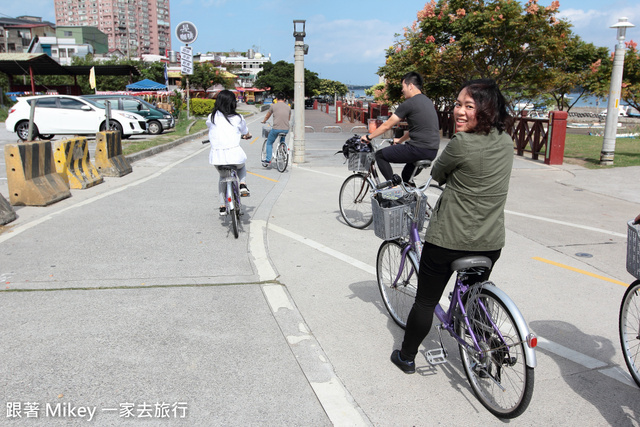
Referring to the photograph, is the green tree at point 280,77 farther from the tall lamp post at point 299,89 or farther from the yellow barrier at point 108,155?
the yellow barrier at point 108,155

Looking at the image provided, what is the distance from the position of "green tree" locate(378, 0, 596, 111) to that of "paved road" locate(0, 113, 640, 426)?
11.1 metres

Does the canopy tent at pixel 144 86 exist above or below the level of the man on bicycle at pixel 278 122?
above

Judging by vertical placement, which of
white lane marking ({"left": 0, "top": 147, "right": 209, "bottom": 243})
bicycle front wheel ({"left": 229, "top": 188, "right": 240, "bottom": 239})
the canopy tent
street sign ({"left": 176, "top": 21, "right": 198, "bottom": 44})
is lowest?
white lane marking ({"left": 0, "top": 147, "right": 209, "bottom": 243})

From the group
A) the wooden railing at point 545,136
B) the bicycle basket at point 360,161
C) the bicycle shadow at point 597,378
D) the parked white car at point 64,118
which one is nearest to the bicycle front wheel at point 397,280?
the bicycle shadow at point 597,378

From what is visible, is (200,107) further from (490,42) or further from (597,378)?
(597,378)

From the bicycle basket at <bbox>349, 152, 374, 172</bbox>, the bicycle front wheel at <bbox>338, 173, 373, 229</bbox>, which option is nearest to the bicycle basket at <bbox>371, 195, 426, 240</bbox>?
the bicycle basket at <bbox>349, 152, 374, 172</bbox>

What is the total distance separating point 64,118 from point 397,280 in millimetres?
18237

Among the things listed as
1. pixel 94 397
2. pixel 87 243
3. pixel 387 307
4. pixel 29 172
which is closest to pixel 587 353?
pixel 387 307

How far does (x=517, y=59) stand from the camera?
18.8m

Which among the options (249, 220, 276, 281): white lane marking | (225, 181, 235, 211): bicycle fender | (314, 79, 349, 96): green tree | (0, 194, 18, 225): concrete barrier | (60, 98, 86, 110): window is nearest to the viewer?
(249, 220, 276, 281): white lane marking

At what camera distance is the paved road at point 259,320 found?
3.13 m

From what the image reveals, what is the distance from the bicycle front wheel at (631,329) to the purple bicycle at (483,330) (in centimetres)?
96

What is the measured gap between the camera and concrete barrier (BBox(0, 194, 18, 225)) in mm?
7061

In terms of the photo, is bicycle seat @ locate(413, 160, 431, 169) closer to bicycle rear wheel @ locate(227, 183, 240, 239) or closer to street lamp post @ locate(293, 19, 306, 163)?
bicycle rear wheel @ locate(227, 183, 240, 239)
